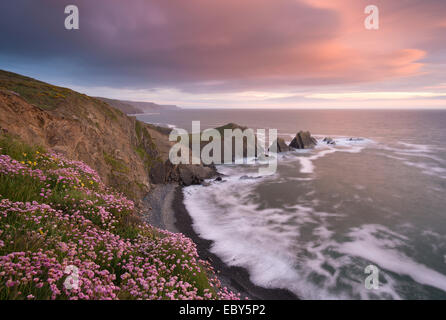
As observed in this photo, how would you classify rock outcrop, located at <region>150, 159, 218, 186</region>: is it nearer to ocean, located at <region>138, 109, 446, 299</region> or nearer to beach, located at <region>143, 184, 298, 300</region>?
beach, located at <region>143, 184, 298, 300</region>

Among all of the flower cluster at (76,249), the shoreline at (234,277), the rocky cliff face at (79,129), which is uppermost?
the rocky cliff face at (79,129)

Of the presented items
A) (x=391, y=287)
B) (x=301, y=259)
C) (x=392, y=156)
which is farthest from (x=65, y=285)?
(x=392, y=156)

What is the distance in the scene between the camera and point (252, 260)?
15156 mm

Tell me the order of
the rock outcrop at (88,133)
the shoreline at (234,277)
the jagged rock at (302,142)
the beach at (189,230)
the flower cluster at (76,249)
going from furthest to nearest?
1. the jagged rock at (302,142)
2. the rock outcrop at (88,133)
3. the beach at (189,230)
4. the shoreline at (234,277)
5. the flower cluster at (76,249)

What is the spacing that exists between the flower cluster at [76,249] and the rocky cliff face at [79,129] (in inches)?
227

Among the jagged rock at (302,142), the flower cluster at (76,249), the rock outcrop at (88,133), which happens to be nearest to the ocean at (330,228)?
the rock outcrop at (88,133)

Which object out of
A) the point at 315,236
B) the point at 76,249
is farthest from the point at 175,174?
the point at 76,249

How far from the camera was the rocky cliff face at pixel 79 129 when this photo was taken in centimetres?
1292

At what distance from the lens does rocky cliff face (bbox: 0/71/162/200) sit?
1292 cm

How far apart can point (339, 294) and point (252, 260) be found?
5.27 meters

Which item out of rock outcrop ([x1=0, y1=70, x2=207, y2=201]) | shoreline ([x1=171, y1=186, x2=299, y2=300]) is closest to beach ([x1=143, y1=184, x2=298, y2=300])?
shoreline ([x1=171, y1=186, x2=299, y2=300])

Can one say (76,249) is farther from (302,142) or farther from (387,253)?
(302,142)

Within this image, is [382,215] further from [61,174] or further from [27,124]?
[27,124]

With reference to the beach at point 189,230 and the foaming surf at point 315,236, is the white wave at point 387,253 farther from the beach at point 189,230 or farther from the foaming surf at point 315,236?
the beach at point 189,230
